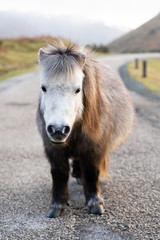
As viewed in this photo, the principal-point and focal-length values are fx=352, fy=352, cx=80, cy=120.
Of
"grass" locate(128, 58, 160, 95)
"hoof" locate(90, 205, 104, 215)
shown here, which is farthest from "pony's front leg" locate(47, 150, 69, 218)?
"grass" locate(128, 58, 160, 95)

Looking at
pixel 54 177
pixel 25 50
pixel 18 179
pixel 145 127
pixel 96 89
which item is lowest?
pixel 25 50

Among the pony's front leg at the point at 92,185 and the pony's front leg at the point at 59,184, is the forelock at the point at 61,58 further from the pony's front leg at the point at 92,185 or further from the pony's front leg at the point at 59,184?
the pony's front leg at the point at 92,185

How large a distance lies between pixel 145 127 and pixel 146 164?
2.74 meters

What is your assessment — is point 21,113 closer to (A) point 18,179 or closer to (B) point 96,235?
(A) point 18,179

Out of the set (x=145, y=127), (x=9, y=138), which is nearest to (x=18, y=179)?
(x=9, y=138)

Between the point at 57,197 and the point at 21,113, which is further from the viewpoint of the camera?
the point at 21,113

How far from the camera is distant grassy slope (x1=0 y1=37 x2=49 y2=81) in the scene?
25.8 meters

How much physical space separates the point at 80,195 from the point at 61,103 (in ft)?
5.53

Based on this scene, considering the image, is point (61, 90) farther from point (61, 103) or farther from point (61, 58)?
point (61, 58)

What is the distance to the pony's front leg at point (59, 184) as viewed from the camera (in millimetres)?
3998

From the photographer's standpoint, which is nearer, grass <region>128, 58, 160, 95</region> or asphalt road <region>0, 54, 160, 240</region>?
asphalt road <region>0, 54, 160, 240</region>

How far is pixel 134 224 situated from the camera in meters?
3.73

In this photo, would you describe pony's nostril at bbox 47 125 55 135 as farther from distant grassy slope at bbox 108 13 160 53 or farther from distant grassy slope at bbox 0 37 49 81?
distant grassy slope at bbox 108 13 160 53

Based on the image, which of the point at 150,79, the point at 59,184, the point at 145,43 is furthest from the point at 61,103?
the point at 145,43
